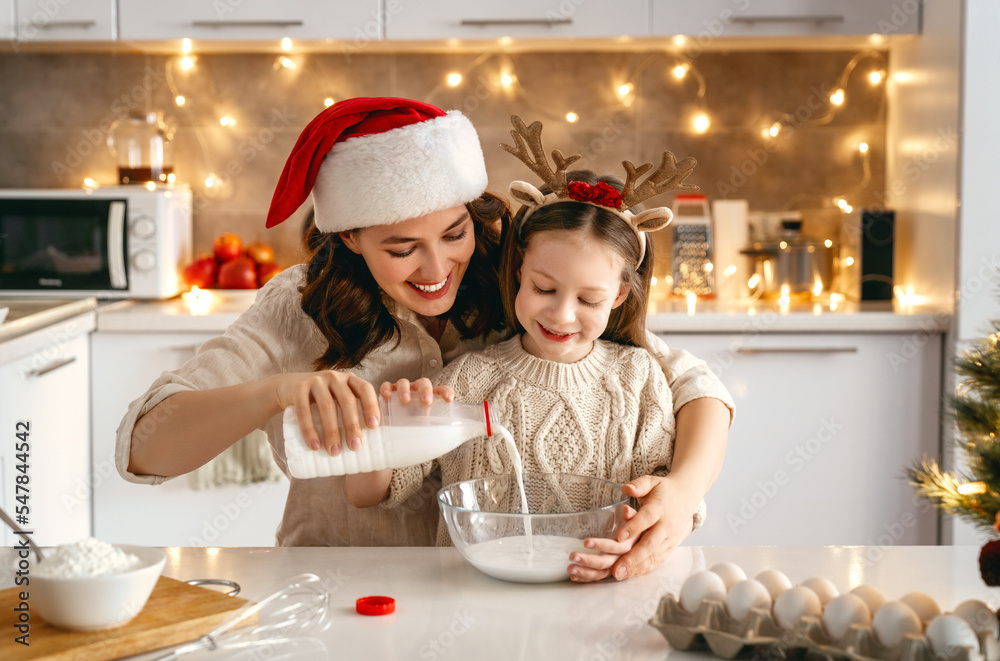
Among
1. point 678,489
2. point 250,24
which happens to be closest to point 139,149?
point 250,24

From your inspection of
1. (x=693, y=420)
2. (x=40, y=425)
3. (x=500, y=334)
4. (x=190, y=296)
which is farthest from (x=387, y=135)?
(x=190, y=296)

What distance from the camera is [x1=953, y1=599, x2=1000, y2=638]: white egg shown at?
2.37ft

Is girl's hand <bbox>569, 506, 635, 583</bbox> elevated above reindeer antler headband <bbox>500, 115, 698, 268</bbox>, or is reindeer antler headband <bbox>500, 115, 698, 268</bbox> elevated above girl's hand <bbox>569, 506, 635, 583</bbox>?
reindeer antler headband <bbox>500, 115, 698, 268</bbox>

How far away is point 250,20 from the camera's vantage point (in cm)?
249

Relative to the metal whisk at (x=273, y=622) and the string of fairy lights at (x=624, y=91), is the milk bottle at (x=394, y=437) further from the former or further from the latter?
the string of fairy lights at (x=624, y=91)

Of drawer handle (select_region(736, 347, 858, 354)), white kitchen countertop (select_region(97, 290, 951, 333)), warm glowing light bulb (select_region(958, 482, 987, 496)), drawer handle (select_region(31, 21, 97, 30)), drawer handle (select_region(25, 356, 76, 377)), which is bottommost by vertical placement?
drawer handle (select_region(25, 356, 76, 377))

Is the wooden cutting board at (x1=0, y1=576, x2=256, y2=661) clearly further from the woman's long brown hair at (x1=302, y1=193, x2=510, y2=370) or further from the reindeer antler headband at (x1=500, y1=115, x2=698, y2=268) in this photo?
the reindeer antler headband at (x1=500, y1=115, x2=698, y2=268)

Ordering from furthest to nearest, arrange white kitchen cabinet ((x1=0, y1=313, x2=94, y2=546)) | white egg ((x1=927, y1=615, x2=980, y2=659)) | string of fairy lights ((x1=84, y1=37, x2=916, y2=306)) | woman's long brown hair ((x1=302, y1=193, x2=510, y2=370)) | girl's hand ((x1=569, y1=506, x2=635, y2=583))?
1. string of fairy lights ((x1=84, y1=37, x2=916, y2=306))
2. white kitchen cabinet ((x1=0, y1=313, x2=94, y2=546))
3. woman's long brown hair ((x1=302, y1=193, x2=510, y2=370))
4. girl's hand ((x1=569, y1=506, x2=635, y2=583))
5. white egg ((x1=927, y1=615, x2=980, y2=659))

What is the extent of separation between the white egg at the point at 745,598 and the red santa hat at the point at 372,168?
64cm

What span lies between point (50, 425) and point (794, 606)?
6.32ft

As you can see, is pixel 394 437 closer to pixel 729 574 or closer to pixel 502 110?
pixel 729 574

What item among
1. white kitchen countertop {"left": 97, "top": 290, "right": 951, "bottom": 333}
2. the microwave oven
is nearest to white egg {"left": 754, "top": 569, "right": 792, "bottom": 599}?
white kitchen countertop {"left": 97, "top": 290, "right": 951, "bottom": 333}

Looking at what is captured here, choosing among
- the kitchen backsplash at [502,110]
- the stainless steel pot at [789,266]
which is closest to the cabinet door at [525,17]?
the kitchen backsplash at [502,110]

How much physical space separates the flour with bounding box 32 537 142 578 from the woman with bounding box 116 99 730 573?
0.24 metres
